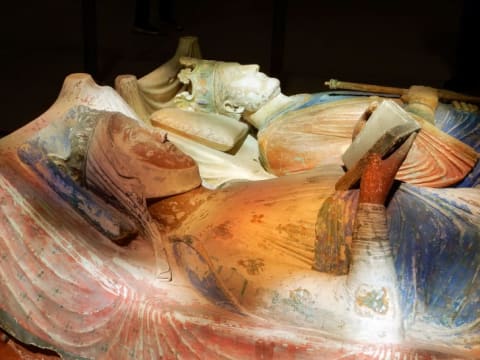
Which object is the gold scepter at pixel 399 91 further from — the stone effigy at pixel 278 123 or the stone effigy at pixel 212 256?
the stone effigy at pixel 212 256

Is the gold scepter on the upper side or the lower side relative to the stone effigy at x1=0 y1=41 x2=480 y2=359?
upper

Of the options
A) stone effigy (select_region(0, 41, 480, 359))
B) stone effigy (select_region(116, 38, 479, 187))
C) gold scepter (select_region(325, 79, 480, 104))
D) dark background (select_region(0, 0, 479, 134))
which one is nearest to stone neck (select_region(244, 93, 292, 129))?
stone effigy (select_region(116, 38, 479, 187))

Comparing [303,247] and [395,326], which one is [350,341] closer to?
[395,326]

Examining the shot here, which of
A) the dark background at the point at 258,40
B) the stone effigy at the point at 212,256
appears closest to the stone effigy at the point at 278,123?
the stone effigy at the point at 212,256

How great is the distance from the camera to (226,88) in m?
3.83

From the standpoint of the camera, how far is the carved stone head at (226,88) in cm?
381

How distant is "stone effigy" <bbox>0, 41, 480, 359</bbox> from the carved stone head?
1.01 m

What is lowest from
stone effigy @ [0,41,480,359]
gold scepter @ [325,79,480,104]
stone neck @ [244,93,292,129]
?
stone effigy @ [0,41,480,359]

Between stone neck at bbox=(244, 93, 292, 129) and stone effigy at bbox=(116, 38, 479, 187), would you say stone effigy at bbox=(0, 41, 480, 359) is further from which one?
stone neck at bbox=(244, 93, 292, 129)

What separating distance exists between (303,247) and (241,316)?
357 mm

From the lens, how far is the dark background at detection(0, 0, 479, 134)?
503 cm

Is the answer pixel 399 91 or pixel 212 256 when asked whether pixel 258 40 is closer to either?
pixel 399 91

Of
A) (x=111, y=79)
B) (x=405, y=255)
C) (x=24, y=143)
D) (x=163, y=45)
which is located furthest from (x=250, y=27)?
(x=405, y=255)

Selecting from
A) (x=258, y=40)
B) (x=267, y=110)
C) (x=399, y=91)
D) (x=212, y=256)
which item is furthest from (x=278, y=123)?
(x=258, y=40)
